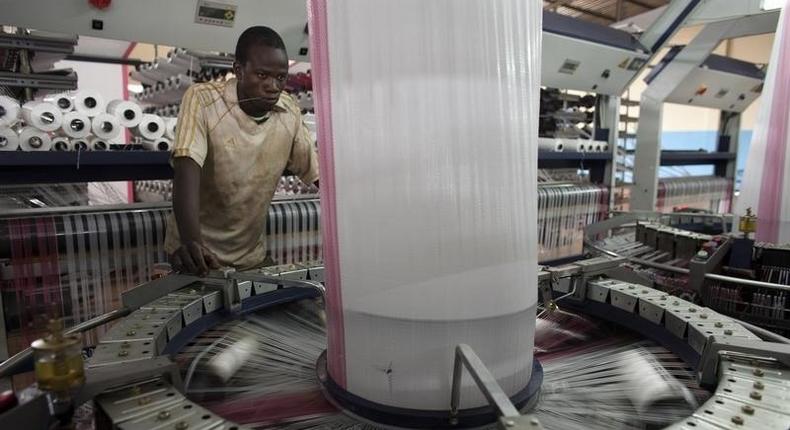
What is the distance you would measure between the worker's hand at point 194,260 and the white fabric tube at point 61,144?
1.31 m

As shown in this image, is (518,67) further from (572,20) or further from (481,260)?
(572,20)

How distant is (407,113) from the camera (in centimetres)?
73

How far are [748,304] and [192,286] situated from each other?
6.99ft

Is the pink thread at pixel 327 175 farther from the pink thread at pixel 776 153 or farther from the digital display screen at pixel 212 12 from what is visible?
the pink thread at pixel 776 153

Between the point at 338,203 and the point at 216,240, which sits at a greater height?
the point at 338,203

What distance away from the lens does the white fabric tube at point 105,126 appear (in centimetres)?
240

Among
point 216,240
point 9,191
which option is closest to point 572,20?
point 216,240

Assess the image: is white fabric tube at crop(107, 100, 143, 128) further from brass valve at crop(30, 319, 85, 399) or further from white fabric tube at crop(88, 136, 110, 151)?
brass valve at crop(30, 319, 85, 399)

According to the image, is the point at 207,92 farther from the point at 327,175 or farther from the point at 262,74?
the point at 327,175

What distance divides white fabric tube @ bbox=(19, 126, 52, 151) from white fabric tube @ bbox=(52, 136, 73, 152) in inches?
1.5

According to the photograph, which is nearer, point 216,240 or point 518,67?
point 518,67

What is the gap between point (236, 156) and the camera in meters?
1.91

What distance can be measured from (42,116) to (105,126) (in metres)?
0.25

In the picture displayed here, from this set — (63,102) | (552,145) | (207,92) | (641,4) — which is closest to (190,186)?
(207,92)
